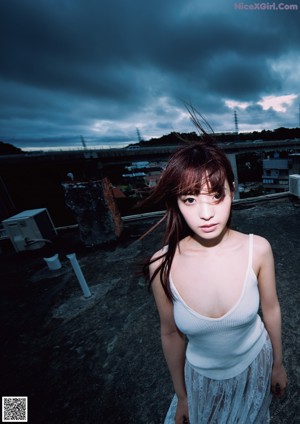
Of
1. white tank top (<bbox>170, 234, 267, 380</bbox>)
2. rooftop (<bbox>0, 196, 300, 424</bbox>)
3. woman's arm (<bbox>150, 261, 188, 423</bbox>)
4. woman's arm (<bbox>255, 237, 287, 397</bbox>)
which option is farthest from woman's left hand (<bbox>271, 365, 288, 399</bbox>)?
rooftop (<bbox>0, 196, 300, 424</bbox>)

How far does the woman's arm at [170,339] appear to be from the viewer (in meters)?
A: 1.14

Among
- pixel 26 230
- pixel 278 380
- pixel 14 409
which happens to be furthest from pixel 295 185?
pixel 26 230

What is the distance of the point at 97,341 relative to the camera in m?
2.89

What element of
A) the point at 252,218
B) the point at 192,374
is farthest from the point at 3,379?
the point at 252,218

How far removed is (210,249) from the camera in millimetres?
1153

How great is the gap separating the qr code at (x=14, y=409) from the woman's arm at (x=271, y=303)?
2.59 m

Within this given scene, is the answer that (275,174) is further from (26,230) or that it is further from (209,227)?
(209,227)

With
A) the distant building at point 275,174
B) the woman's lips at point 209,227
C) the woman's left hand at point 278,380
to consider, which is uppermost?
the woman's lips at point 209,227

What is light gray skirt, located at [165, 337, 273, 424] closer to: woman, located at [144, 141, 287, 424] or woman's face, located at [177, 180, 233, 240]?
woman, located at [144, 141, 287, 424]

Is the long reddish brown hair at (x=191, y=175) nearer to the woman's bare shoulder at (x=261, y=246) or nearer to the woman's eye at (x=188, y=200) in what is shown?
the woman's eye at (x=188, y=200)

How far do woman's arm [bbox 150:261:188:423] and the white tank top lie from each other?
7 centimetres

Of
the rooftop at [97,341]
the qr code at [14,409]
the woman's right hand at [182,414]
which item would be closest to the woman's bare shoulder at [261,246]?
the rooftop at [97,341]

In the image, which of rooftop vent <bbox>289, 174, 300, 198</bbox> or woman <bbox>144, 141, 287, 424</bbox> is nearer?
woman <bbox>144, 141, 287, 424</bbox>

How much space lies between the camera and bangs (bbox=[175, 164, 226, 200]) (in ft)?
3.13
